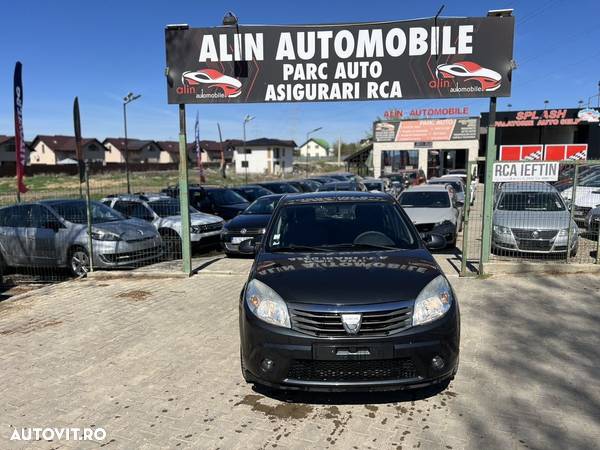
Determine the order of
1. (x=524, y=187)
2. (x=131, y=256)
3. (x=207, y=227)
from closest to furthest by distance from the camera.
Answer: (x=131, y=256) → (x=524, y=187) → (x=207, y=227)

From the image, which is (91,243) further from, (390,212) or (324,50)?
(390,212)

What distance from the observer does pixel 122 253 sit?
869cm

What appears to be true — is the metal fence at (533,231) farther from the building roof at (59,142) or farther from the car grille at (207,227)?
the building roof at (59,142)

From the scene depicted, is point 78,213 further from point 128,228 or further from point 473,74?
point 473,74

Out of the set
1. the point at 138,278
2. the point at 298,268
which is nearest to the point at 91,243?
the point at 138,278

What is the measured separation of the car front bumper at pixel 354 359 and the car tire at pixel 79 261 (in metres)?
6.55

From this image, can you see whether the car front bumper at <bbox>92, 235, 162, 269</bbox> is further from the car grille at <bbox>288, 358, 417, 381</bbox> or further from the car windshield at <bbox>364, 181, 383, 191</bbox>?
the car windshield at <bbox>364, 181, 383, 191</bbox>

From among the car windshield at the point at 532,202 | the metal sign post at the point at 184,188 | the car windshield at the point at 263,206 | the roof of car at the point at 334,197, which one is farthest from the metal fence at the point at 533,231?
the car windshield at the point at 263,206

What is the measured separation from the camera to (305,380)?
3.26 meters

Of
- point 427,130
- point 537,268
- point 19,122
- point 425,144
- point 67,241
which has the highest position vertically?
→ point 427,130

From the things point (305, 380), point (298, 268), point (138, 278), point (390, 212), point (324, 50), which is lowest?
point (138, 278)

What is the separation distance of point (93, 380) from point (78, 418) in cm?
67

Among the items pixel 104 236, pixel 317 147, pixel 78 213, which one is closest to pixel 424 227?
pixel 104 236
